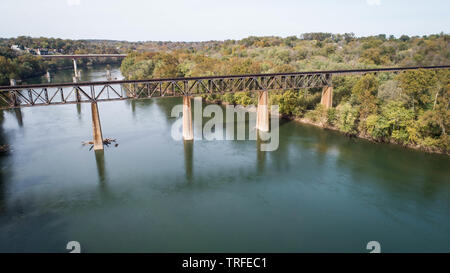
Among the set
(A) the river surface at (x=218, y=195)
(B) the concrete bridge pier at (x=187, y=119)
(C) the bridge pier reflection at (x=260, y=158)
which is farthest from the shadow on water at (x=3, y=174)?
(C) the bridge pier reflection at (x=260, y=158)

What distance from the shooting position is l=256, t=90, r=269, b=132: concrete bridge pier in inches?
1598

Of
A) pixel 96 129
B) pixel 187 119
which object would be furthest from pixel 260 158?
pixel 96 129

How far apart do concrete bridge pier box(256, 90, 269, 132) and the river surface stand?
14.2 feet

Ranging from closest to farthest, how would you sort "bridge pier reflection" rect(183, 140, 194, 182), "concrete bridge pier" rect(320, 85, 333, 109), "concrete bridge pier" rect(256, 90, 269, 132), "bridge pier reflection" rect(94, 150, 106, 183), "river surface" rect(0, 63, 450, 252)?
"river surface" rect(0, 63, 450, 252)
"bridge pier reflection" rect(94, 150, 106, 183)
"bridge pier reflection" rect(183, 140, 194, 182)
"concrete bridge pier" rect(256, 90, 269, 132)
"concrete bridge pier" rect(320, 85, 333, 109)

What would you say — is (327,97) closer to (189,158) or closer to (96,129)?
(189,158)

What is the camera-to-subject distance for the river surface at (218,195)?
19594mm

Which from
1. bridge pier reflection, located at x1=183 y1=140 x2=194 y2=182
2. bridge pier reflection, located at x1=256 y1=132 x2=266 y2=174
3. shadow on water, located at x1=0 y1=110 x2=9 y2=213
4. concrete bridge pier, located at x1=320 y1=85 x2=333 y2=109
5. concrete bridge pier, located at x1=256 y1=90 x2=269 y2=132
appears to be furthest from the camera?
concrete bridge pier, located at x1=320 y1=85 x2=333 y2=109

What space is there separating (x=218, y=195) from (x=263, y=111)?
61.7 ft

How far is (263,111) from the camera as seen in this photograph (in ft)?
135

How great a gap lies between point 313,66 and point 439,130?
109 ft

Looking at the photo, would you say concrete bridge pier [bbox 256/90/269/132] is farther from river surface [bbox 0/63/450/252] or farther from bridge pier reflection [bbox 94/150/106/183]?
bridge pier reflection [bbox 94/150/106/183]

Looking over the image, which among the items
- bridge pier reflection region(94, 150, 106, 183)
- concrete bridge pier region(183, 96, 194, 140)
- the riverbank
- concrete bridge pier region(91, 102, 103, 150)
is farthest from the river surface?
concrete bridge pier region(183, 96, 194, 140)

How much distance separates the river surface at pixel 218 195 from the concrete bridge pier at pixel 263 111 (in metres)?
4.32
